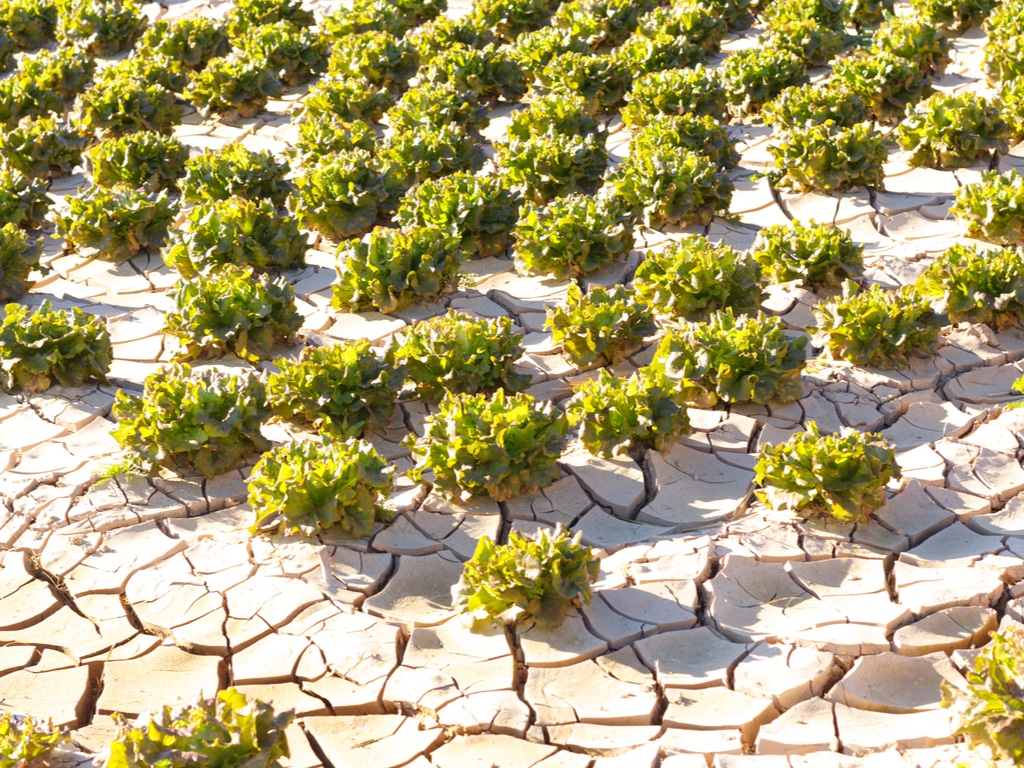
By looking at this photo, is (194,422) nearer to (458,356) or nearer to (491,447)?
(458,356)

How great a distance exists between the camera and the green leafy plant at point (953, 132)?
26.7ft

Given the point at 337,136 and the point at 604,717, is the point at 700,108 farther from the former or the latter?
the point at 604,717

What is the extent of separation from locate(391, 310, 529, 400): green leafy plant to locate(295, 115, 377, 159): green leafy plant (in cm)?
287

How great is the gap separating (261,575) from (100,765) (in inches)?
47.9

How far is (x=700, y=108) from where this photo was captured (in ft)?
30.3

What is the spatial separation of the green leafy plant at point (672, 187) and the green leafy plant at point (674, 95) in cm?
130

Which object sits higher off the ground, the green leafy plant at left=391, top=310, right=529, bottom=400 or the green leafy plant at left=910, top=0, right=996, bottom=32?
the green leafy plant at left=910, top=0, right=996, bottom=32

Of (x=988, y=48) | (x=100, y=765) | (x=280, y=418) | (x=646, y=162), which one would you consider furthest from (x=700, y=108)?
(x=100, y=765)

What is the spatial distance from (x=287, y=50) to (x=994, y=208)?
6.54m

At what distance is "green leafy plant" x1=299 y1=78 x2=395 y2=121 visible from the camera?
9.64m

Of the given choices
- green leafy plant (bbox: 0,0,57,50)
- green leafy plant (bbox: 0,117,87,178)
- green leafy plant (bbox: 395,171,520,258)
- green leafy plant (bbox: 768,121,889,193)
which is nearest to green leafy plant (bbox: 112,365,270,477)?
green leafy plant (bbox: 395,171,520,258)

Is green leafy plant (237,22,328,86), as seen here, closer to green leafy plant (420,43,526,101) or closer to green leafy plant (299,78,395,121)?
green leafy plant (299,78,395,121)

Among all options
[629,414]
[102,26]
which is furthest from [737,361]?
[102,26]

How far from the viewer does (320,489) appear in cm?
505
